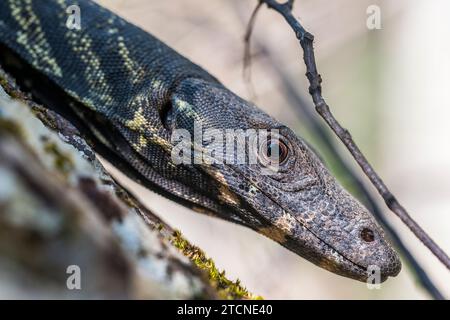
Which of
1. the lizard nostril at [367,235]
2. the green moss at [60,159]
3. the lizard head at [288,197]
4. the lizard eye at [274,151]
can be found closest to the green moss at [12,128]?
the green moss at [60,159]

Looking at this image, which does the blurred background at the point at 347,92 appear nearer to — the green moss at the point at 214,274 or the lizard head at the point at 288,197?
the lizard head at the point at 288,197

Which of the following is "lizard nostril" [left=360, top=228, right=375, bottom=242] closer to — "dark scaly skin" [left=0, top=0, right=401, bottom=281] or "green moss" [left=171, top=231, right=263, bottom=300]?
"dark scaly skin" [left=0, top=0, right=401, bottom=281]

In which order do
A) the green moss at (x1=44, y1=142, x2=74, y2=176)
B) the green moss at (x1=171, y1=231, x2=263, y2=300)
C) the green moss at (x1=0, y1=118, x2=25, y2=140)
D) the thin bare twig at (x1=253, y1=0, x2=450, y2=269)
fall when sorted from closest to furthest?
the green moss at (x1=0, y1=118, x2=25, y2=140) < the green moss at (x1=44, y1=142, x2=74, y2=176) < the green moss at (x1=171, y1=231, x2=263, y2=300) < the thin bare twig at (x1=253, y1=0, x2=450, y2=269)

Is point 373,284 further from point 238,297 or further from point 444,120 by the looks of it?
point 444,120


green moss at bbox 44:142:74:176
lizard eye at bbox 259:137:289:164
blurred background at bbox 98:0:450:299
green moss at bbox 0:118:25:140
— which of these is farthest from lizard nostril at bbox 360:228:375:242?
blurred background at bbox 98:0:450:299

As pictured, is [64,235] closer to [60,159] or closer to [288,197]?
[60,159]

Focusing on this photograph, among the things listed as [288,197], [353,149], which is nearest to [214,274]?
[353,149]
